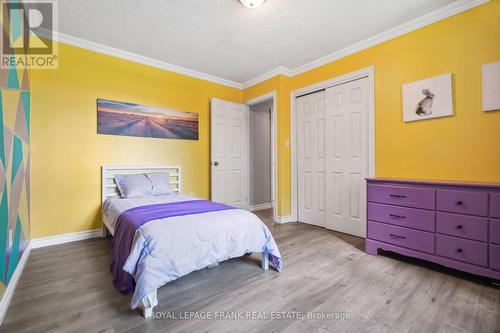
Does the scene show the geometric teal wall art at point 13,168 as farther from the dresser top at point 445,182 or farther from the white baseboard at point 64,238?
the dresser top at point 445,182

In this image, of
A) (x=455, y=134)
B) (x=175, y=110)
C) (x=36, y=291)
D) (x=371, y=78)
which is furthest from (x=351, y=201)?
(x=36, y=291)

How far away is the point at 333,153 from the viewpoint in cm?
338

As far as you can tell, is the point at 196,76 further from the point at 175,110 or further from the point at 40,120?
the point at 40,120

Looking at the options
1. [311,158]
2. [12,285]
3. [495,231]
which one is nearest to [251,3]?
[311,158]

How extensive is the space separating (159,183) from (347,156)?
9.00ft

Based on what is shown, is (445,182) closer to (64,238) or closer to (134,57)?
(134,57)

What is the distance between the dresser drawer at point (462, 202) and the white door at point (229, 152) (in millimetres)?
3094

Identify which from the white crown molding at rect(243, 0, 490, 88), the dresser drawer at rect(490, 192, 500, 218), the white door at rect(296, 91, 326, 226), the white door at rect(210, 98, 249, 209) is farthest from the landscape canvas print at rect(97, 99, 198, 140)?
the dresser drawer at rect(490, 192, 500, 218)

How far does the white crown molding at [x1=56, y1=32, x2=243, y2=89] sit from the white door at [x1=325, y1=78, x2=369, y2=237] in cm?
214

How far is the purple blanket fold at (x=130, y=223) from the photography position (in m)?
1.76

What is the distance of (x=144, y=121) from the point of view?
347 centimetres

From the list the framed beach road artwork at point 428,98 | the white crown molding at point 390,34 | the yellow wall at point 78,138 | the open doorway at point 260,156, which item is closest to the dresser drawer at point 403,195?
the framed beach road artwork at point 428,98

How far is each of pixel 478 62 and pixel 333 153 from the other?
5.73ft

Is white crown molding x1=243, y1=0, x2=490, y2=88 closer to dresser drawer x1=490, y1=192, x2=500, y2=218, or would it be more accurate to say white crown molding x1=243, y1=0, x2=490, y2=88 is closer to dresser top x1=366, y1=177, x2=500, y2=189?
dresser top x1=366, y1=177, x2=500, y2=189
